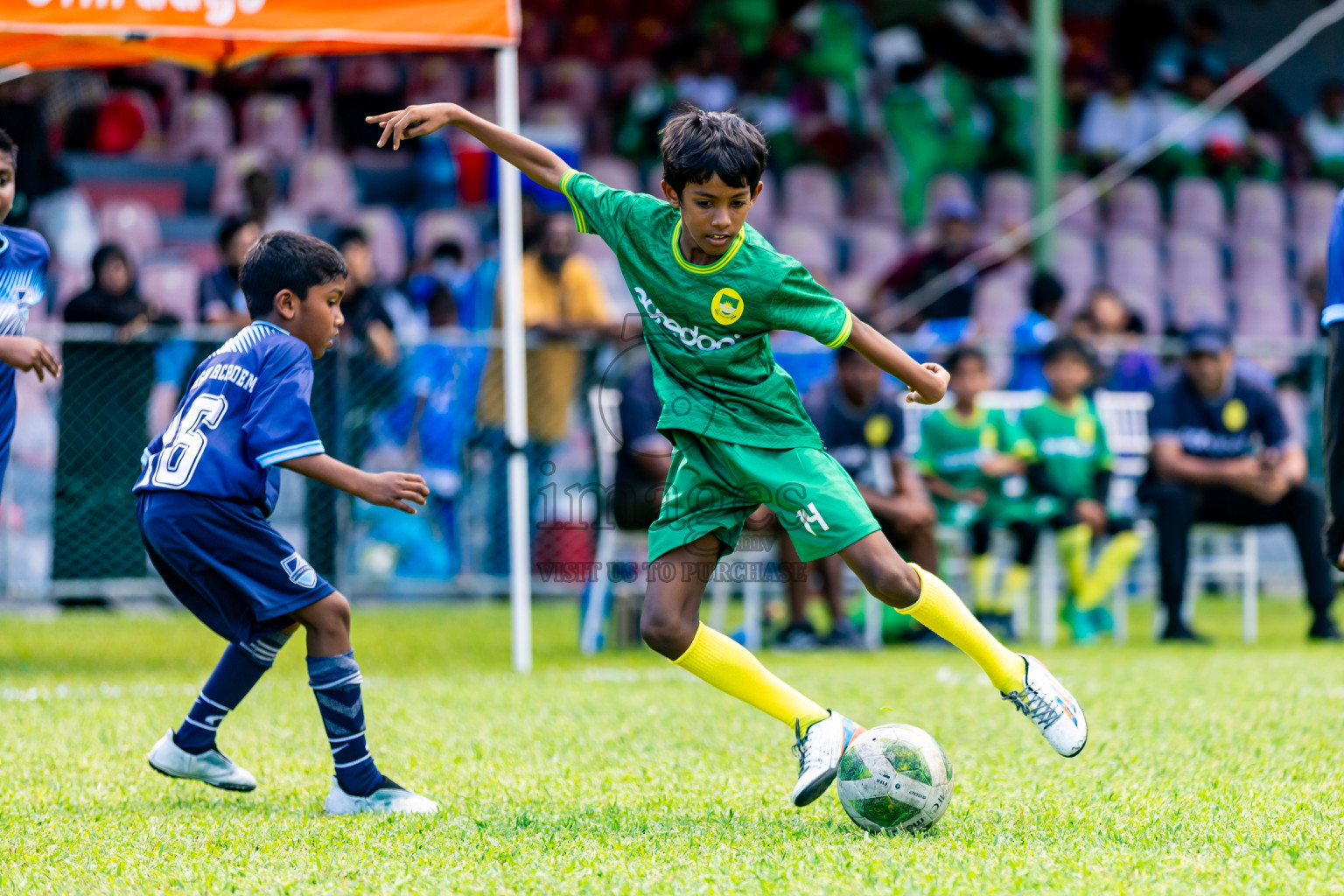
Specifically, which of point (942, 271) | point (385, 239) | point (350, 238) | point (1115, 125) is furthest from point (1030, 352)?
point (1115, 125)

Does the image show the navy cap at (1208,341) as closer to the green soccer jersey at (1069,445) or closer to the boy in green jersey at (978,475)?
the green soccer jersey at (1069,445)

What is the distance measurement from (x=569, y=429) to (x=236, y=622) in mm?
5265

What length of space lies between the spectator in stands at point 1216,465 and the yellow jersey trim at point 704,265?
5371mm

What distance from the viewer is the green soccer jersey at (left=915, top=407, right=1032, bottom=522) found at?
28.6 ft

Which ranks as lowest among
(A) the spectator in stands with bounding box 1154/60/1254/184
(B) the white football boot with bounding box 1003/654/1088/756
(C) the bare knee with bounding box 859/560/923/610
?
(B) the white football boot with bounding box 1003/654/1088/756

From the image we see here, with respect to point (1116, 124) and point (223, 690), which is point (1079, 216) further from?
point (223, 690)

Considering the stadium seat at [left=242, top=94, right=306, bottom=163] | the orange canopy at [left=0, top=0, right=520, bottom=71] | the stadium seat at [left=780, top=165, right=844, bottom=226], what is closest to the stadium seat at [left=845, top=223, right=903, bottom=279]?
the stadium seat at [left=780, top=165, right=844, bottom=226]

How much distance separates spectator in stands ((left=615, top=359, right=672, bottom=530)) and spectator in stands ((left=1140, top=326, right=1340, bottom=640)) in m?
2.85

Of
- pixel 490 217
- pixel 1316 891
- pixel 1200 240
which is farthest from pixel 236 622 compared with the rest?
pixel 1200 240

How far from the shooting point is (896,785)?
12.0 ft

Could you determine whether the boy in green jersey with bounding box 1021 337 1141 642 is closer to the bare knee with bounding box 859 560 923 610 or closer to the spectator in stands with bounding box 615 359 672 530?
the spectator in stands with bounding box 615 359 672 530

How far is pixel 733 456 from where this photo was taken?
160 inches

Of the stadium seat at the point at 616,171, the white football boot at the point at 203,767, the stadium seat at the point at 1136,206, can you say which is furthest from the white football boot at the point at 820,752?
the stadium seat at the point at 1136,206

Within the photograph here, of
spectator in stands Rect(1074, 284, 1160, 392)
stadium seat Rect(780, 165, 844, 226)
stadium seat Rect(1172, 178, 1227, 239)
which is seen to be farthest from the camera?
stadium seat Rect(1172, 178, 1227, 239)
